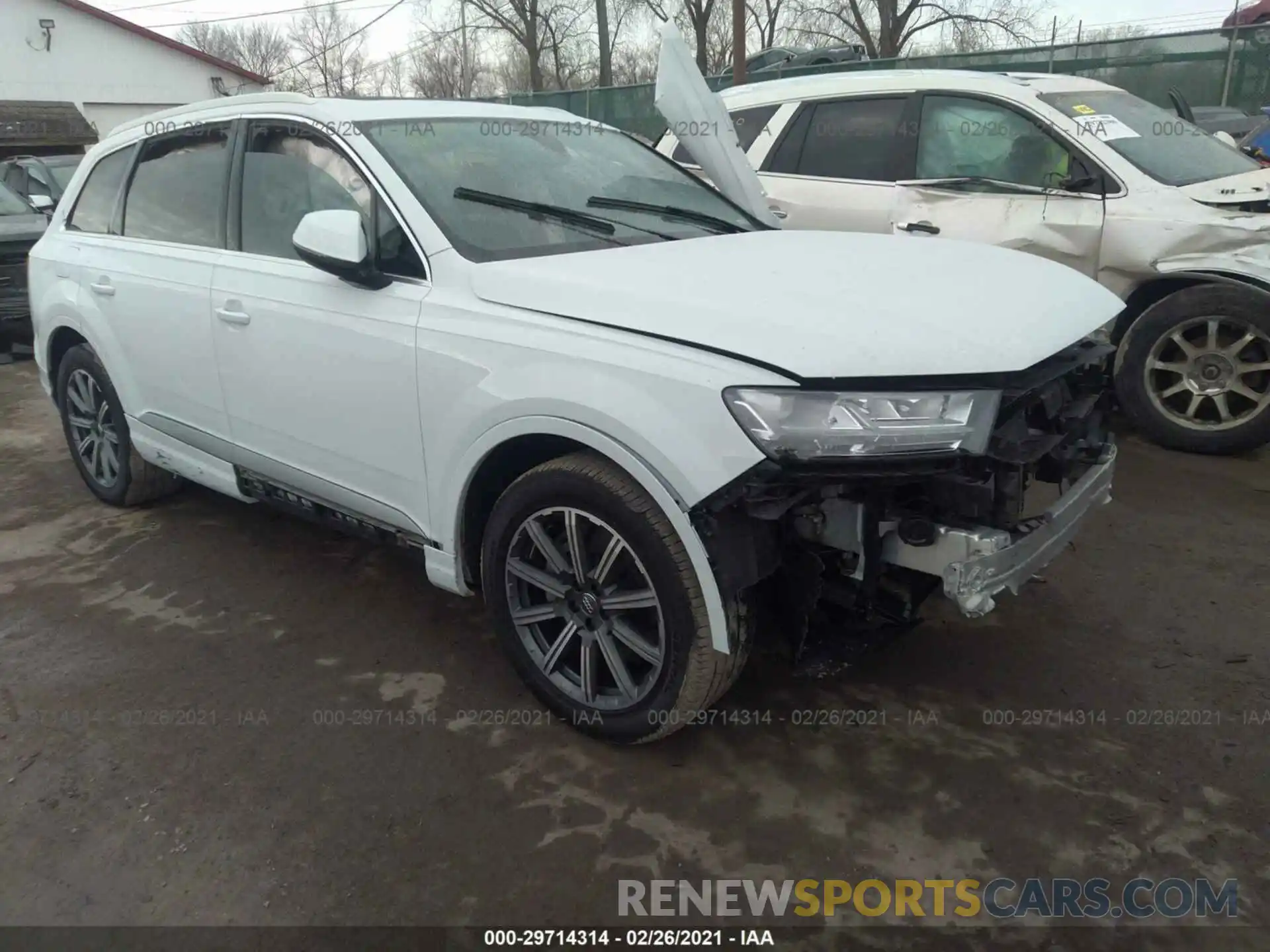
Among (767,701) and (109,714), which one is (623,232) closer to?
(767,701)

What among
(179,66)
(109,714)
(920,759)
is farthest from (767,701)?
(179,66)

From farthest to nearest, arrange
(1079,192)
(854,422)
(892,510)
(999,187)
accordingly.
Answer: (999,187) → (1079,192) → (892,510) → (854,422)

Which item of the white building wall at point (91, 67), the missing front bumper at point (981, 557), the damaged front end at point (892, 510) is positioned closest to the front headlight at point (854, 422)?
the damaged front end at point (892, 510)

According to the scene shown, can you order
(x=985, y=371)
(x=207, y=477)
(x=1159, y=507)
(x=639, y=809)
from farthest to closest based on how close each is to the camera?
(x=1159, y=507)
(x=207, y=477)
(x=639, y=809)
(x=985, y=371)

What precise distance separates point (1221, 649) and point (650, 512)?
2.15 m

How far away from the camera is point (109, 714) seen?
9.95 ft

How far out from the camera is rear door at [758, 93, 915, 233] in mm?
5590

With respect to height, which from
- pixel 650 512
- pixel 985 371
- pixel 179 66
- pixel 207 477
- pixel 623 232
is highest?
pixel 179 66

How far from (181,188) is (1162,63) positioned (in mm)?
14347

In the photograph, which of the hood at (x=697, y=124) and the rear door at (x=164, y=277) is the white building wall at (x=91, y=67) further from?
the hood at (x=697, y=124)

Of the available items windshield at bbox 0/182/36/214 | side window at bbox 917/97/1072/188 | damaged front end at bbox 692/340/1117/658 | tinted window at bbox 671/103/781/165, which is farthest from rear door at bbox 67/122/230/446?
windshield at bbox 0/182/36/214

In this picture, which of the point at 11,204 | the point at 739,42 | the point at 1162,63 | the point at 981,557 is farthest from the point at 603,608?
the point at 739,42

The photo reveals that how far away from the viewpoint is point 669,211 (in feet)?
11.2

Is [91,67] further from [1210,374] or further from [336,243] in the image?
[1210,374]
